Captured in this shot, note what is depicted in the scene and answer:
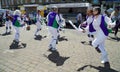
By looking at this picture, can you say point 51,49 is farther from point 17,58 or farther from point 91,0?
point 91,0

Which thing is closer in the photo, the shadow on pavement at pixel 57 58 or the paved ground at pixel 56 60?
the paved ground at pixel 56 60

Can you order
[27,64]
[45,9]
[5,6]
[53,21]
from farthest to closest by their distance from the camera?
[5,6]
[45,9]
[53,21]
[27,64]

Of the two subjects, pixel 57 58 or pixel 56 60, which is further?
pixel 57 58

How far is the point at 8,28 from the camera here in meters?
16.3

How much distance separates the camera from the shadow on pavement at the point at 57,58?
656cm

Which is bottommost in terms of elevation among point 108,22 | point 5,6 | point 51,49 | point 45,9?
point 5,6

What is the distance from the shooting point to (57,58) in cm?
709

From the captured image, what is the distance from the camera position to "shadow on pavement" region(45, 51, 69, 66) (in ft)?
21.5

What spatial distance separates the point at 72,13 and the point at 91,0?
573 inches

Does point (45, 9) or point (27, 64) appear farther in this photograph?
point (45, 9)

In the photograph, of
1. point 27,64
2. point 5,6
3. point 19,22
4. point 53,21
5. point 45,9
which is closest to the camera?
point 27,64

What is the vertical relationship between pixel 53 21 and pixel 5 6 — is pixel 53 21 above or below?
above

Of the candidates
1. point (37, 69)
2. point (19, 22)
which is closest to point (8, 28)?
point (19, 22)

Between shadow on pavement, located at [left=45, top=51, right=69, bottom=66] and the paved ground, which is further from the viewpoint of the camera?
shadow on pavement, located at [left=45, top=51, right=69, bottom=66]
